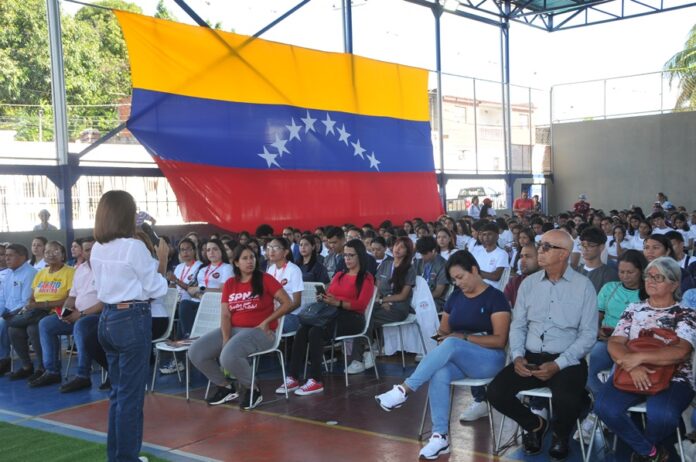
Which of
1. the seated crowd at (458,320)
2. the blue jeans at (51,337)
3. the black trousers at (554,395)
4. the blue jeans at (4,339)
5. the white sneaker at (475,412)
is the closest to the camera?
the seated crowd at (458,320)

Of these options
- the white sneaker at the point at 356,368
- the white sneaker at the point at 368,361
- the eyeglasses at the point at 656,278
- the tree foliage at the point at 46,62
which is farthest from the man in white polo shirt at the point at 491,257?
the tree foliage at the point at 46,62

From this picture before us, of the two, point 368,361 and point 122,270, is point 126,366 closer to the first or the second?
point 122,270

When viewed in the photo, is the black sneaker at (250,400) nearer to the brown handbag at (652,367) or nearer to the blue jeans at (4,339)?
the brown handbag at (652,367)

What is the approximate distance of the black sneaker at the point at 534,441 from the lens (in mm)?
4137

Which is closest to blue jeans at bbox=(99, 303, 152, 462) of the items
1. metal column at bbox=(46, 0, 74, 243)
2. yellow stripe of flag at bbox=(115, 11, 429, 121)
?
yellow stripe of flag at bbox=(115, 11, 429, 121)

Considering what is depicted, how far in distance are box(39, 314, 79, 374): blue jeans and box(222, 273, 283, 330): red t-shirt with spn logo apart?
195cm

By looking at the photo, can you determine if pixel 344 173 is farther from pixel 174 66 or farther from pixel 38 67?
pixel 38 67

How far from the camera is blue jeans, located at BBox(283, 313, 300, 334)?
6.18 m

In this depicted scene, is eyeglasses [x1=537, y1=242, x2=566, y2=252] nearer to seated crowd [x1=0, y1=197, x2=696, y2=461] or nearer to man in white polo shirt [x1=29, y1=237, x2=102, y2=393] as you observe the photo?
seated crowd [x1=0, y1=197, x2=696, y2=461]

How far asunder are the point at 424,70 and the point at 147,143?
8373 mm

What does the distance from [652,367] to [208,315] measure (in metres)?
3.79

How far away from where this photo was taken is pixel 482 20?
66.5 ft

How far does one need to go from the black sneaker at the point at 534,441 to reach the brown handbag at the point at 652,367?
0.65 metres

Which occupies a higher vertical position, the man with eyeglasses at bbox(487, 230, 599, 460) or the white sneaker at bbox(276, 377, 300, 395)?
the man with eyeglasses at bbox(487, 230, 599, 460)
